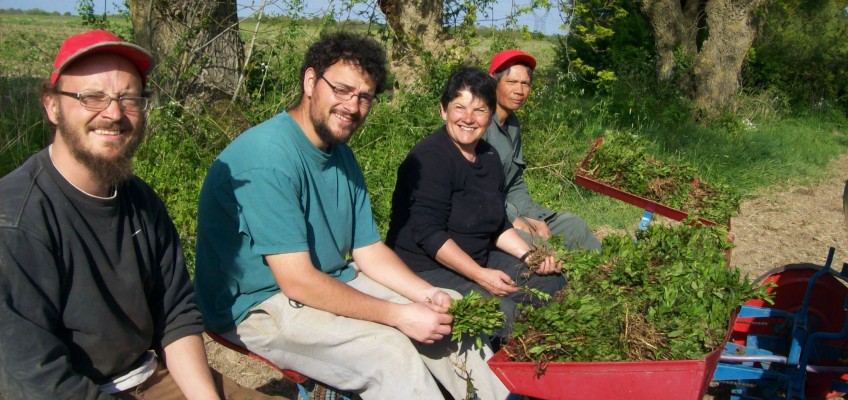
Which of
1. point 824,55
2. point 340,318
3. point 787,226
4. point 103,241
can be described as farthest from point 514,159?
point 824,55

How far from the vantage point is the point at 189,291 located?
2.71 metres

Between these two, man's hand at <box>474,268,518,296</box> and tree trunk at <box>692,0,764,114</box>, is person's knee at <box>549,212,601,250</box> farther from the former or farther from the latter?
tree trunk at <box>692,0,764,114</box>

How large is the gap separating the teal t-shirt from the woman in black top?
0.58m

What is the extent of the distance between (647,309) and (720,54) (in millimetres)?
10458

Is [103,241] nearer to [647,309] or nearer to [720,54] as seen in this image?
[647,309]

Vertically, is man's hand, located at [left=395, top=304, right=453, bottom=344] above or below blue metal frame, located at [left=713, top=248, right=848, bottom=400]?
above

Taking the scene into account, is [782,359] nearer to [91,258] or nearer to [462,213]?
[462,213]

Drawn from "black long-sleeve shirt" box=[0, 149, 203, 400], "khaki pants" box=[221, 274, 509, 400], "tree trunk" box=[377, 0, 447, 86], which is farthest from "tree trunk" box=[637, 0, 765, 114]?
"black long-sleeve shirt" box=[0, 149, 203, 400]

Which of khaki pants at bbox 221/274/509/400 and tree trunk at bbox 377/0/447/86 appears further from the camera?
tree trunk at bbox 377/0/447/86

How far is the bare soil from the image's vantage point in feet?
22.6

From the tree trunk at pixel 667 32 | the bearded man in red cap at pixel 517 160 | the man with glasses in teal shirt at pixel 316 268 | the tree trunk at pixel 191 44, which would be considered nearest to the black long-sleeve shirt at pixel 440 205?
the man with glasses in teal shirt at pixel 316 268

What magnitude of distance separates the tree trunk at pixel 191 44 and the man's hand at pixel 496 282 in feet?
11.7

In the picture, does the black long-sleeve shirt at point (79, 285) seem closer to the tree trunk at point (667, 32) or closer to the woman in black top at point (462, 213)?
the woman in black top at point (462, 213)

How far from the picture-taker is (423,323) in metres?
2.93
